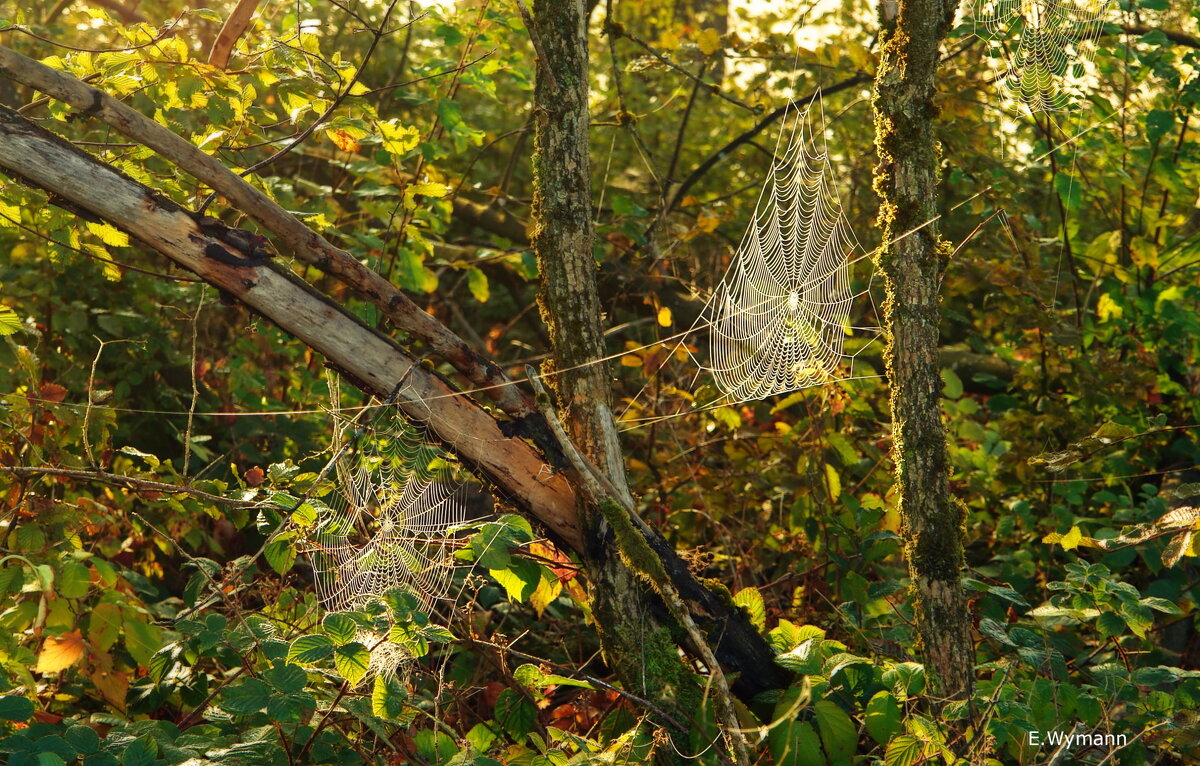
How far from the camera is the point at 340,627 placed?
1919mm

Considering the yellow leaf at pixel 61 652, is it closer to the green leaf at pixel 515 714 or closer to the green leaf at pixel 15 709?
the green leaf at pixel 15 709

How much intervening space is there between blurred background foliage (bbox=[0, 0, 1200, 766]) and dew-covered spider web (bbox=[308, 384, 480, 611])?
0.45ft

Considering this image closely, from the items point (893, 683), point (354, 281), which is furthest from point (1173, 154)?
point (354, 281)

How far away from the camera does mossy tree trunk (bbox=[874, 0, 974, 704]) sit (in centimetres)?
241

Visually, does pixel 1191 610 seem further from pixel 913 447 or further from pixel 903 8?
pixel 903 8

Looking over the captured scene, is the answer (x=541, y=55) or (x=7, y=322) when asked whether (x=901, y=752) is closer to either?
(x=541, y=55)

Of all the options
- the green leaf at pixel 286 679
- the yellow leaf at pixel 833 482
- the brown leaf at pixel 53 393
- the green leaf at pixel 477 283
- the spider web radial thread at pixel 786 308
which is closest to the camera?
the green leaf at pixel 286 679

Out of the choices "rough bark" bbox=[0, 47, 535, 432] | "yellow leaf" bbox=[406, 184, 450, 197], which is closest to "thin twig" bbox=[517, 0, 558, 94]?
"rough bark" bbox=[0, 47, 535, 432]

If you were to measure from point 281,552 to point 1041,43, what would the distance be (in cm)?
341

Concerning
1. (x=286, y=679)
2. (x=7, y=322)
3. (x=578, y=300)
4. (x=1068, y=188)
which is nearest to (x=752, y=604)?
(x=578, y=300)

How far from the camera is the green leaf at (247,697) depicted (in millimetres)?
1871

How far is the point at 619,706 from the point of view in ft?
7.79

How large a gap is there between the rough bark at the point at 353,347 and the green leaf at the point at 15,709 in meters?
0.91

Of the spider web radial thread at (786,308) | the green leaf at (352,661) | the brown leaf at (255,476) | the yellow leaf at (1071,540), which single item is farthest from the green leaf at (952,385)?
the green leaf at (352,661)
